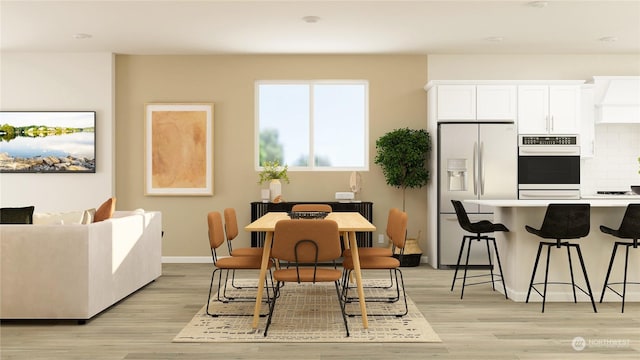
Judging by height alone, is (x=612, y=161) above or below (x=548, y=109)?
below

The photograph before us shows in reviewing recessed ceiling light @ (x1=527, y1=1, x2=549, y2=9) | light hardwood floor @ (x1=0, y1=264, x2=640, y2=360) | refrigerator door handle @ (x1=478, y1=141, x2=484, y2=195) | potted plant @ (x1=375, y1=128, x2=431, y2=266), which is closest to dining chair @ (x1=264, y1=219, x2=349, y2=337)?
light hardwood floor @ (x1=0, y1=264, x2=640, y2=360)

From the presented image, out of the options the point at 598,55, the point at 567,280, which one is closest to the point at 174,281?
the point at 567,280

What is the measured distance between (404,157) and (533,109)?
1.80 meters

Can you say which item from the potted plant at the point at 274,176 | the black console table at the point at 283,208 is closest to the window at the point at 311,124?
the potted plant at the point at 274,176

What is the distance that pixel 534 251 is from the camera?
17.1 ft

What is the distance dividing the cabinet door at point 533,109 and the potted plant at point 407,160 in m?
1.28

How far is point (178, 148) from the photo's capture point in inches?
307

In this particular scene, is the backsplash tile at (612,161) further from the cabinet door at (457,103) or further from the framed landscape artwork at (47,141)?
the framed landscape artwork at (47,141)

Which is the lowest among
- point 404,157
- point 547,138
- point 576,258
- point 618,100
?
point 576,258

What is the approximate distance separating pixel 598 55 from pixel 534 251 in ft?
13.2

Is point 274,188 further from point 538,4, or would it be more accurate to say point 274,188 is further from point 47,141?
point 538,4

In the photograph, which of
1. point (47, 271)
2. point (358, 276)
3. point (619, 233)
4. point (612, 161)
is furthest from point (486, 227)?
point (47, 271)

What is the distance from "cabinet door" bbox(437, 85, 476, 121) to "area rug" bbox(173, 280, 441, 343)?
2.99 m

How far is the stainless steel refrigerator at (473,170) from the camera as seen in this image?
23.5ft
